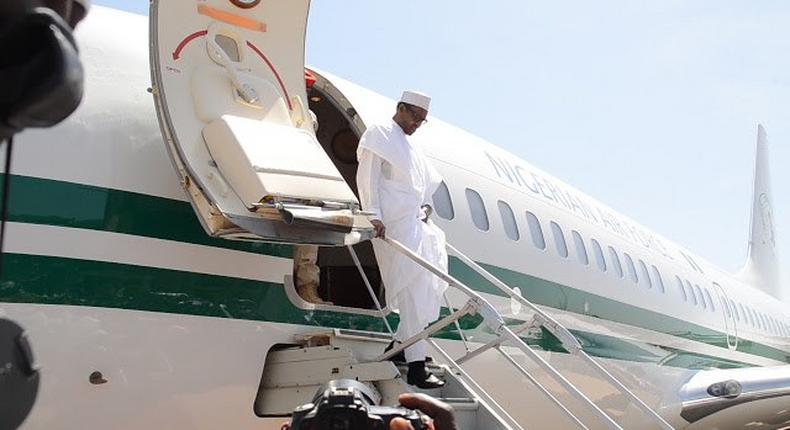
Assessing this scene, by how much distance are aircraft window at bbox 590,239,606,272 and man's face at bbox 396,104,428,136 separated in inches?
167

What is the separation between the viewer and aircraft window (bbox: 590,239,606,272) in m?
9.60

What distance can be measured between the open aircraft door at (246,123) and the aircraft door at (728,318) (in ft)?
36.7

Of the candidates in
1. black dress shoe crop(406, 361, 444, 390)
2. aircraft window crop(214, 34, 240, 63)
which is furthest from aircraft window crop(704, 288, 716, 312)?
aircraft window crop(214, 34, 240, 63)

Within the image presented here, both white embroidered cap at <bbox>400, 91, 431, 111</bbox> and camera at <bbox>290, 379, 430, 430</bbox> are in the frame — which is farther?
white embroidered cap at <bbox>400, 91, 431, 111</bbox>

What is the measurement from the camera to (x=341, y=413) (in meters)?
1.74

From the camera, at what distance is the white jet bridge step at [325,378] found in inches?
197

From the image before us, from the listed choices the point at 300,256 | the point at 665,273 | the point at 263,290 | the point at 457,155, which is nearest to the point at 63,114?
the point at 263,290

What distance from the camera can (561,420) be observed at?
8.45 meters

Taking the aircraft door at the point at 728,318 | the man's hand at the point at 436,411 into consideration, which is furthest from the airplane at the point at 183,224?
the aircraft door at the point at 728,318

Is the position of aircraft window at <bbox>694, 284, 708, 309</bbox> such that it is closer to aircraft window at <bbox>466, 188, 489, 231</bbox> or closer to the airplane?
aircraft window at <bbox>466, 188, 489, 231</bbox>

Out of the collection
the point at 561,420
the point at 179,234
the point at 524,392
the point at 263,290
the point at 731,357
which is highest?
the point at 179,234

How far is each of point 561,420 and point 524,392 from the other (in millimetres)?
1096

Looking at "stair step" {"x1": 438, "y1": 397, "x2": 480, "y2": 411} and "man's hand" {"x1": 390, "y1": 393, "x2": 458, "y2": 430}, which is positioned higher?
"man's hand" {"x1": 390, "y1": 393, "x2": 458, "y2": 430}

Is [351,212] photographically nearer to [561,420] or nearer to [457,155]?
[457,155]
